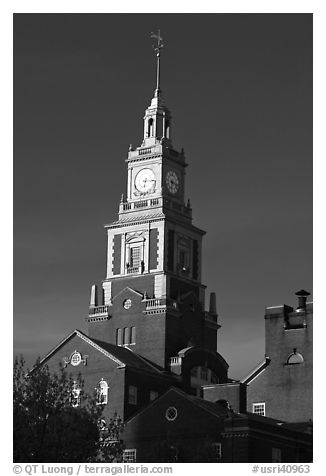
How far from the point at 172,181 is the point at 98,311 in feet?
41.9

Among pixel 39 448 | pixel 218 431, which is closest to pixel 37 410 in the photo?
pixel 39 448

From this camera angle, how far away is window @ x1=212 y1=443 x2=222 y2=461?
249 ft

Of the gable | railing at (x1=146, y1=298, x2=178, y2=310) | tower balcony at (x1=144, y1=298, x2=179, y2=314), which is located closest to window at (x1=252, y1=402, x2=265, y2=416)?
the gable

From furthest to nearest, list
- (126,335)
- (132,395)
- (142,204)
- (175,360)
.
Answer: (142,204) → (126,335) → (175,360) → (132,395)

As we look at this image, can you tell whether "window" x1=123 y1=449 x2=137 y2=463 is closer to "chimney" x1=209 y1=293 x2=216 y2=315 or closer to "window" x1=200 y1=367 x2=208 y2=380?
"window" x1=200 y1=367 x2=208 y2=380

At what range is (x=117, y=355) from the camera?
9500 cm

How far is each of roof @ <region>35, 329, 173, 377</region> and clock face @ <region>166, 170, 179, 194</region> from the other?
15.1 meters

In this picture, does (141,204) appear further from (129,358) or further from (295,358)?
(295,358)

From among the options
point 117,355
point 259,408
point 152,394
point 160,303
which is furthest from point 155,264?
point 259,408

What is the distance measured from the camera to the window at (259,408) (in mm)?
88750

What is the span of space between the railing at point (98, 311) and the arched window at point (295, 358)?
20.4 m

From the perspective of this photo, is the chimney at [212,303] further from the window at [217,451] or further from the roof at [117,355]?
the window at [217,451]
